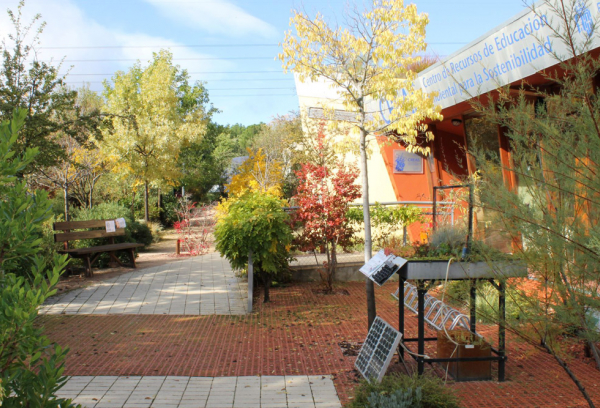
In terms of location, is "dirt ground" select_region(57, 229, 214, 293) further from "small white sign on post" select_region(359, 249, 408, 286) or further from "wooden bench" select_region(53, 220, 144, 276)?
"small white sign on post" select_region(359, 249, 408, 286)

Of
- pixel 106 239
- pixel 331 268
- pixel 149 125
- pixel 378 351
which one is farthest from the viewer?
pixel 149 125

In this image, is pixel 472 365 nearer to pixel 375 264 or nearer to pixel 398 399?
pixel 375 264

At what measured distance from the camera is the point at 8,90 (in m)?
9.21

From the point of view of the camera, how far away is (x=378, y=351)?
4879 mm

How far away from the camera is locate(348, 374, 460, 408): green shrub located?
3326mm

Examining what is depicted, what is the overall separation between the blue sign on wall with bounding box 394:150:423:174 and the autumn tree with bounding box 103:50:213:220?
33.1 feet

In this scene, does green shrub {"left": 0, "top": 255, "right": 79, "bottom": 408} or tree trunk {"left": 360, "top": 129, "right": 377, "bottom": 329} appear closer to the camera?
green shrub {"left": 0, "top": 255, "right": 79, "bottom": 408}

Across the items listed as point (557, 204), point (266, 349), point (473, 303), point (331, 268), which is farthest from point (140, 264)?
point (557, 204)

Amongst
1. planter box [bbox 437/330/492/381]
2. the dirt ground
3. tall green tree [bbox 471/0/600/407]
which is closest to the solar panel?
planter box [bbox 437/330/492/381]

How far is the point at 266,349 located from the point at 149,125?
17.6 meters

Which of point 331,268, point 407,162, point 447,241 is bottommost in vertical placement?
point 331,268

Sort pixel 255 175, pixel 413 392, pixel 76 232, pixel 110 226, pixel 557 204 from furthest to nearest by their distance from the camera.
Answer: pixel 255 175
pixel 110 226
pixel 76 232
pixel 413 392
pixel 557 204

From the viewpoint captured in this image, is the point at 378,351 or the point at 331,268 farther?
the point at 331,268

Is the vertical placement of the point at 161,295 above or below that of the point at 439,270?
below
